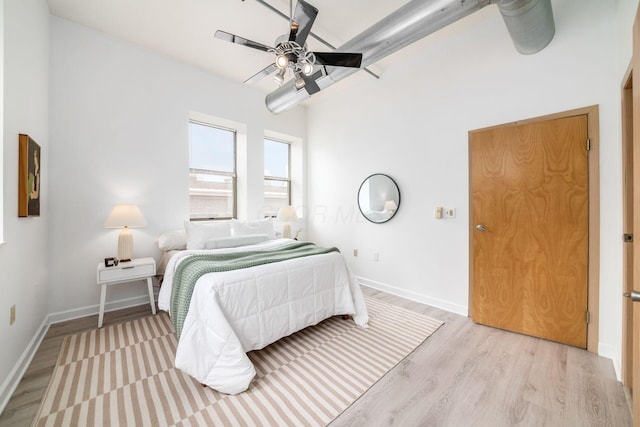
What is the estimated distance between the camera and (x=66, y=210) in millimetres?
2600

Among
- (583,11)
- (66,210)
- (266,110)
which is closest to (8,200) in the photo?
(66,210)

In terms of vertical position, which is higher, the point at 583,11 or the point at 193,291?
the point at 583,11

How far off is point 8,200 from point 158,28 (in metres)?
2.20

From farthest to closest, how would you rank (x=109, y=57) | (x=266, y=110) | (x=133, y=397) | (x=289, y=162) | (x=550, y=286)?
(x=289, y=162)
(x=266, y=110)
(x=109, y=57)
(x=550, y=286)
(x=133, y=397)

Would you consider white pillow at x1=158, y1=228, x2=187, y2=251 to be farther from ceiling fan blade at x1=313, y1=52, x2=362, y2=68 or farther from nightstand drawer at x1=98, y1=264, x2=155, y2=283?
ceiling fan blade at x1=313, y1=52, x2=362, y2=68

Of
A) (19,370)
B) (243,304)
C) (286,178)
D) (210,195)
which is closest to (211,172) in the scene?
(210,195)

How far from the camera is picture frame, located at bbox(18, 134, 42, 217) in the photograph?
1772mm

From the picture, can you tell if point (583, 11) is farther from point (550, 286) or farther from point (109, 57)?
point (109, 57)

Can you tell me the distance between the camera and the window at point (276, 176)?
4.47 meters

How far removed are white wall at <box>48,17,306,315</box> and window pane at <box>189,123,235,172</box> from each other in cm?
34

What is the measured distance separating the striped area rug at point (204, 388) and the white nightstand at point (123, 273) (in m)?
0.34

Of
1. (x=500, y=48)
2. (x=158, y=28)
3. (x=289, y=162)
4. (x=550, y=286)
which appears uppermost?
(x=158, y=28)

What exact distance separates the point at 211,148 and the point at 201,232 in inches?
61.9

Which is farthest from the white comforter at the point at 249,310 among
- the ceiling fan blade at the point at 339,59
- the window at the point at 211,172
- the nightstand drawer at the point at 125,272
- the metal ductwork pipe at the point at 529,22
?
the metal ductwork pipe at the point at 529,22
